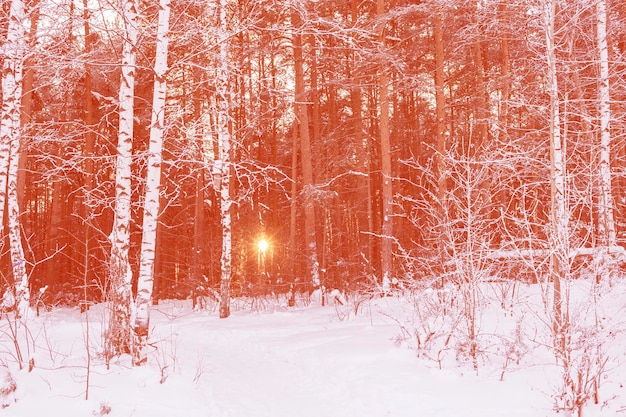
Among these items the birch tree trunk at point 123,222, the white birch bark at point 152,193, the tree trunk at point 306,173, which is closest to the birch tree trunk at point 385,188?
the tree trunk at point 306,173

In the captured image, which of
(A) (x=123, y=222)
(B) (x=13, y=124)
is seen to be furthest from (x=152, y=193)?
(B) (x=13, y=124)

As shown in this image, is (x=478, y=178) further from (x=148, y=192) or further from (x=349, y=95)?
(x=349, y=95)

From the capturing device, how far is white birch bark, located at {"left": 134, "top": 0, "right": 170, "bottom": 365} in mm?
7836

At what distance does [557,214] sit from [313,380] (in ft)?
14.1

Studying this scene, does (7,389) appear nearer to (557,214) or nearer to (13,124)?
(13,124)

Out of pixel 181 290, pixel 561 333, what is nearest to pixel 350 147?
pixel 181 290

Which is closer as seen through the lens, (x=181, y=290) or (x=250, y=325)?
(x=250, y=325)

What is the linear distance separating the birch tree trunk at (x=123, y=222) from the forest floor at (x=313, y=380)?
31 centimetres

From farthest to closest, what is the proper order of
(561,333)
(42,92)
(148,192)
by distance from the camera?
(42,92), (148,192), (561,333)

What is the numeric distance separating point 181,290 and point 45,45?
14100 mm

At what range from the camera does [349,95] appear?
25531 millimetres

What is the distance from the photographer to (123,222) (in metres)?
7.87

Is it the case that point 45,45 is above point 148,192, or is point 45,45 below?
above

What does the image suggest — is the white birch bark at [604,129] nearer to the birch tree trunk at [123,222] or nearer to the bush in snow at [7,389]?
the birch tree trunk at [123,222]
